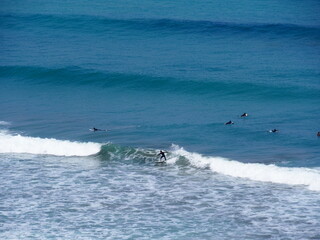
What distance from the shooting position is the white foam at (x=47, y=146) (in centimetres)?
3259

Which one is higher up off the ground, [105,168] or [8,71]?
[8,71]

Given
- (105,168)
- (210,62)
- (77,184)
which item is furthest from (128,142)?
(210,62)

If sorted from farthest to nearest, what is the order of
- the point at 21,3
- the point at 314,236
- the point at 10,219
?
1. the point at 21,3
2. the point at 10,219
3. the point at 314,236

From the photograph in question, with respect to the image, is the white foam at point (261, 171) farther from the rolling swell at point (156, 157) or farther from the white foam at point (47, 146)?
the white foam at point (47, 146)

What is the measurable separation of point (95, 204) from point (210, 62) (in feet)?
67.8

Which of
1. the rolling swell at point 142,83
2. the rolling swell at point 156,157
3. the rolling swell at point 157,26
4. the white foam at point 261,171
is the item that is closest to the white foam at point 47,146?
the rolling swell at point 156,157

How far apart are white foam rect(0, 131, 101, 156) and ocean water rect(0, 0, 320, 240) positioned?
6 centimetres

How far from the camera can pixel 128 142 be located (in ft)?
108

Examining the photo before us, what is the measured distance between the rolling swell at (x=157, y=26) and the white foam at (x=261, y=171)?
836 inches

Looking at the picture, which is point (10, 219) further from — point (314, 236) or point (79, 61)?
point (79, 61)

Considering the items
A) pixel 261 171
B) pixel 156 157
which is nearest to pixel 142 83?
pixel 156 157

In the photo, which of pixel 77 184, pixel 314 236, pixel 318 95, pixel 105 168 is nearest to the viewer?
pixel 314 236

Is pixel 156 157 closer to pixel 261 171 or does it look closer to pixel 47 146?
pixel 261 171

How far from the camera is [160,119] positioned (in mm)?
36000
